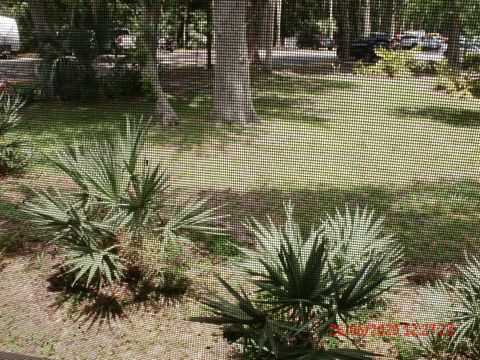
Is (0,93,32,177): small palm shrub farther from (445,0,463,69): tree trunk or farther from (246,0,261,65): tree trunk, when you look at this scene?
(445,0,463,69): tree trunk

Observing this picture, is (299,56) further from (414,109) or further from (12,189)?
(12,189)

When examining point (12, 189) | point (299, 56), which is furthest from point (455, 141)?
point (12, 189)

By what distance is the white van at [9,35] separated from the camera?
2.31m

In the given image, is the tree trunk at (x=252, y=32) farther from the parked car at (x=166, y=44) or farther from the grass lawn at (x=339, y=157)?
the parked car at (x=166, y=44)

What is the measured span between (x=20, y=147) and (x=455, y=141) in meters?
2.83

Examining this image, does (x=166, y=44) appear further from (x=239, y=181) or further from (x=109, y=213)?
(x=109, y=213)

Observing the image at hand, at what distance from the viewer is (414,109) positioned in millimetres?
3016

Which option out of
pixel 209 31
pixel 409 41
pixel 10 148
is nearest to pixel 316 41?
pixel 409 41

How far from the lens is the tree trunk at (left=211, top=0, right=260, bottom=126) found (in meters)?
→ 3.53

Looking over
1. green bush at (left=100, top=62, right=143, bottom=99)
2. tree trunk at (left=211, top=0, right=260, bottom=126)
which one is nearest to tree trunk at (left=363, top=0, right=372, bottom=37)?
tree trunk at (left=211, top=0, right=260, bottom=126)

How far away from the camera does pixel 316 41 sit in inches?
85.0

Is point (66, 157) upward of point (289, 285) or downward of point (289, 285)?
upward

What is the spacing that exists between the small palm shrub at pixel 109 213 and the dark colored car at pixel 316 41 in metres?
0.97

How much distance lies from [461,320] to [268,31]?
2261 millimetres
